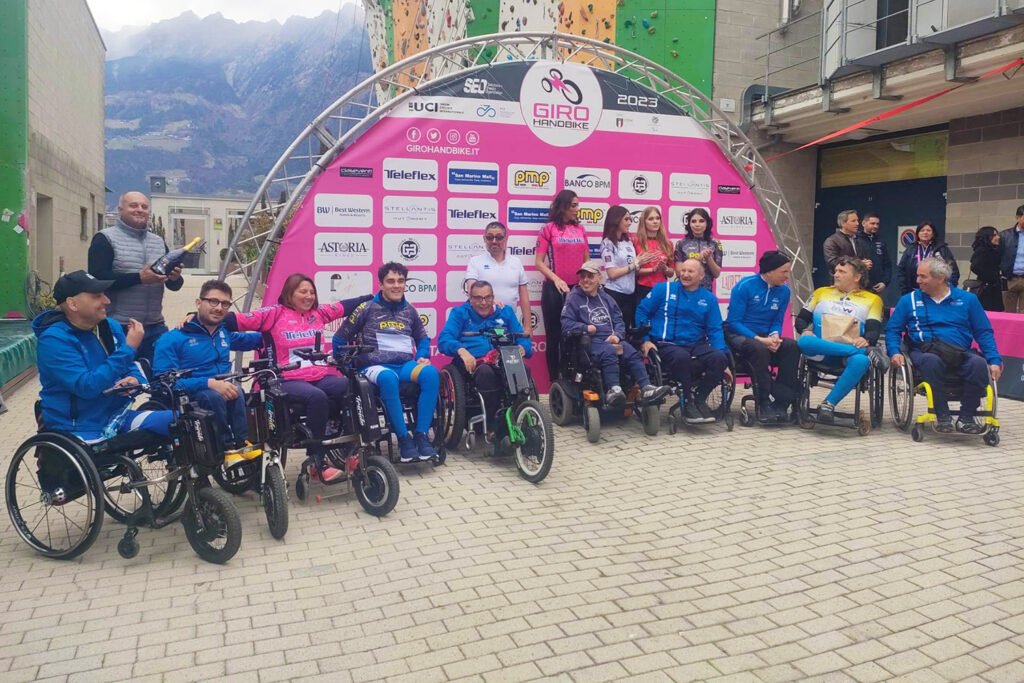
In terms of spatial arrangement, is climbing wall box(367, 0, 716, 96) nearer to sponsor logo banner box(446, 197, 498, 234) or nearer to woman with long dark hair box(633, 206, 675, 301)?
sponsor logo banner box(446, 197, 498, 234)

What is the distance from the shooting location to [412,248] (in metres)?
7.18

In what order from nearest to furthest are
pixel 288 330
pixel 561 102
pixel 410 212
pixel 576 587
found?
pixel 576 587, pixel 288 330, pixel 410 212, pixel 561 102

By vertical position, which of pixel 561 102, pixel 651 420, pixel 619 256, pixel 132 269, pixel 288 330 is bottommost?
pixel 651 420

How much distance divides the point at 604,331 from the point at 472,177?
6.14 feet

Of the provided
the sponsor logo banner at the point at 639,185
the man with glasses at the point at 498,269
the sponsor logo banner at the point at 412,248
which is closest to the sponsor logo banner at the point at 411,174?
the sponsor logo banner at the point at 412,248

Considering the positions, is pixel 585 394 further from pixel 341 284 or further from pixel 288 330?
pixel 288 330

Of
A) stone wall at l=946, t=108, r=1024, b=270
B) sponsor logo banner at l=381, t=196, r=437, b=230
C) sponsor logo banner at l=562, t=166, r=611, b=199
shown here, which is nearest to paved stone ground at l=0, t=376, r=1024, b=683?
sponsor logo banner at l=381, t=196, r=437, b=230

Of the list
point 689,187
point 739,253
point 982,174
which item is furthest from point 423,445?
point 982,174

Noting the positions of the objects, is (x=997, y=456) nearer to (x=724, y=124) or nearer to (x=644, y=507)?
(x=644, y=507)

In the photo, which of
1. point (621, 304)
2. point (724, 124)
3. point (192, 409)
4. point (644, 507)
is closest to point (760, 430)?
point (621, 304)

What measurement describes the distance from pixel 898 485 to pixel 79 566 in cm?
459

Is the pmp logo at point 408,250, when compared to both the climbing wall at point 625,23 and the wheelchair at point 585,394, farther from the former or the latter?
the climbing wall at point 625,23

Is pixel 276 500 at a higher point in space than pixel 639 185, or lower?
lower

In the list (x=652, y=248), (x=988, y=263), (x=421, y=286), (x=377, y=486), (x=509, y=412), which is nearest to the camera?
(x=377, y=486)
